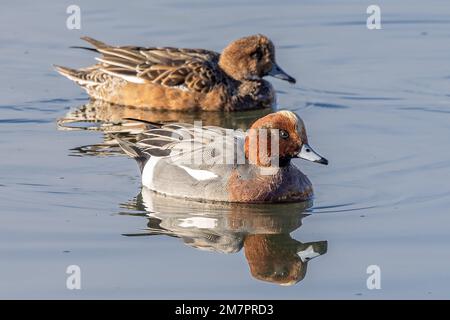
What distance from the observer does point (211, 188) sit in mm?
10031

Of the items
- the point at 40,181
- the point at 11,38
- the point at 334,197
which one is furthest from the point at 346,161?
the point at 11,38

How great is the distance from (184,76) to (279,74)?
1176 millimetres

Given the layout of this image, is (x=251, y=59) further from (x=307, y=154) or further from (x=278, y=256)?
(x=278, y=256)

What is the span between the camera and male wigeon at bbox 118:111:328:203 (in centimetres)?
991

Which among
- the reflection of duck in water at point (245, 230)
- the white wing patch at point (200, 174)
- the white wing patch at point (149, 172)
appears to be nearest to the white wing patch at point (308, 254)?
the reflection of duck in water at point (245, 230)

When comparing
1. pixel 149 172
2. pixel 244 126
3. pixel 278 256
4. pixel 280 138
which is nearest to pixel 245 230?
pixel 278 256

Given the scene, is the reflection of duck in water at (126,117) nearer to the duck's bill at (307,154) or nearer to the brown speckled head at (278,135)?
the brown speckled head at (278,135)

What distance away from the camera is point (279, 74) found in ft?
45.9

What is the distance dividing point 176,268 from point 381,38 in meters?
7.74

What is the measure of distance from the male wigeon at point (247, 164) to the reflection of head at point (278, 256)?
730 millimetres

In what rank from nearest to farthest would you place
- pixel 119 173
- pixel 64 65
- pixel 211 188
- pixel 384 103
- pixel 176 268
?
pixel 176 268 → pixel 211 188 → pixel 119 173 → pixel 384 103 → pixel 64 65

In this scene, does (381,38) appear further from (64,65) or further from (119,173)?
(119,173)

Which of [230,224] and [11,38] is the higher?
[11,38]

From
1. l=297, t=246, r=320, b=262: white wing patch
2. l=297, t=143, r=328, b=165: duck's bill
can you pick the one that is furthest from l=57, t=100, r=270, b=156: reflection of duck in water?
l=297, t=246, r=320, b=262: white wing patch
